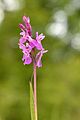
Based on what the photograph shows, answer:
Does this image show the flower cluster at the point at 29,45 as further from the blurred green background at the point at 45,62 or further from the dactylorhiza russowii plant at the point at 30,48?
the blurred green background at the point at 45,62

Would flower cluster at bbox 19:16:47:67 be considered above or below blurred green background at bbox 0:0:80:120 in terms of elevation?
below

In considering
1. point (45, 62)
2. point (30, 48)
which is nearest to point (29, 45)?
point (30, 48)

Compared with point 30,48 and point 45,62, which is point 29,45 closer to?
point 30,48

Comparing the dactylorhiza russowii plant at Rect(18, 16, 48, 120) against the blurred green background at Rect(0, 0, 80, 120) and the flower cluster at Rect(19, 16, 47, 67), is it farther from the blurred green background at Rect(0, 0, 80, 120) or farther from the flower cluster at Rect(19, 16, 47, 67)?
the blurred green background at Rect(0, 0, 80, 120)

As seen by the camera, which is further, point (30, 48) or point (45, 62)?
point (45, 62)

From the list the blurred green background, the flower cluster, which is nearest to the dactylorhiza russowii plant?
the flower cluster

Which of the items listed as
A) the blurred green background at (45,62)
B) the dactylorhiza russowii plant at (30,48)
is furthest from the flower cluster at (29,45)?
the blurred green background at (45,62)

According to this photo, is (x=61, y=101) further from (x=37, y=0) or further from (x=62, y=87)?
(x=37, y=0)

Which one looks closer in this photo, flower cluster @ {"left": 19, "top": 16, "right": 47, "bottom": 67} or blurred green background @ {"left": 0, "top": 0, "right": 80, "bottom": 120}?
flower cluster @ {"left": 19, "top": 16, "right": 47, "bottom": 67}
